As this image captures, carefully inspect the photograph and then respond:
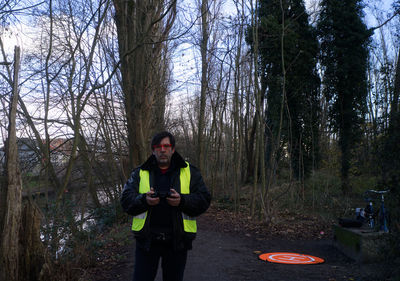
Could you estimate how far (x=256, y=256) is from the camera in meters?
8.52

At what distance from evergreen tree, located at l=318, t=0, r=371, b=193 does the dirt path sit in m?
11.5

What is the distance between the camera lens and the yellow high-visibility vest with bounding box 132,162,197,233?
3449 mm

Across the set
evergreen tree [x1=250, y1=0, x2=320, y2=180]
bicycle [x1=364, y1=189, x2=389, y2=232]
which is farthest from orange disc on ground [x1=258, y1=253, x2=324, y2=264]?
evergreen tree [x1=250, y1=0, x2=320, y2=180]

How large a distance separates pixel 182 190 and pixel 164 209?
23 cm

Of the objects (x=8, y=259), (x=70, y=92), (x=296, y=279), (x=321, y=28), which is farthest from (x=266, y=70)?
(x=8, y=259)

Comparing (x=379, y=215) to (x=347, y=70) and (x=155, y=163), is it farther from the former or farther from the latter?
(x=347, y=70)

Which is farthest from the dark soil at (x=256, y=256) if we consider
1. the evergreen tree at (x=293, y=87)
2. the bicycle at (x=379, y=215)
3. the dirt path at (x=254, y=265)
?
the evergreen tree at (x=293, y=87)

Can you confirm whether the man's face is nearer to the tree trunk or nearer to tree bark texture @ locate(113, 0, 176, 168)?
tree bark texture @ locate(113, 0, 176, 168)

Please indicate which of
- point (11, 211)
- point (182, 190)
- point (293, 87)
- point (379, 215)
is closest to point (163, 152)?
point (182, 190)

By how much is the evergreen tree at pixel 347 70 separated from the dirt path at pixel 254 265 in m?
11.5

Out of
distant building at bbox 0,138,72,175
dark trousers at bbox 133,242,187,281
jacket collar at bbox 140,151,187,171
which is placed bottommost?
dark trousers at bbox 133,242,187,281

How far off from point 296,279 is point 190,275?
5.49ft

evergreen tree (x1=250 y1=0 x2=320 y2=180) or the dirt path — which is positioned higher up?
evergreen tree (x1=250 y1=0 x2=320 y2=180)

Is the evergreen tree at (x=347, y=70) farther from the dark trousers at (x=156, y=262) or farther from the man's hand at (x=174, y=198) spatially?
the man's hand at (x=174, y=198)
